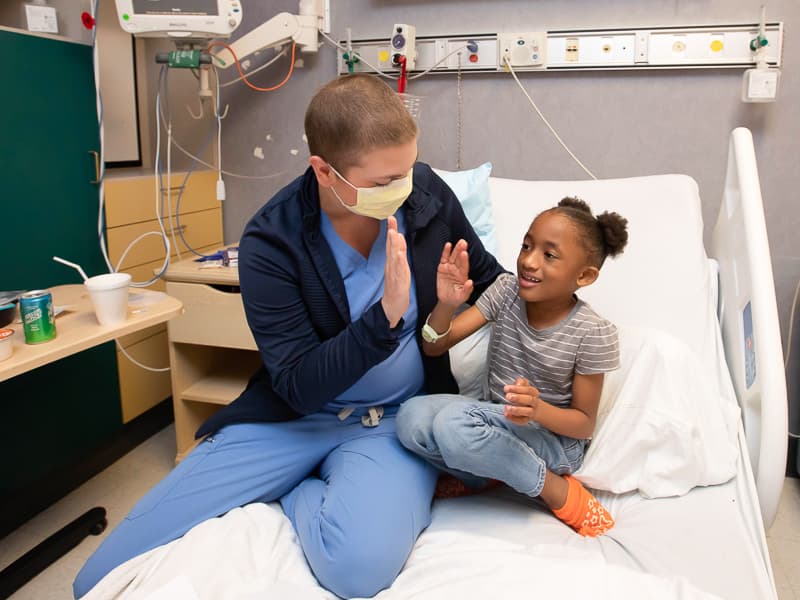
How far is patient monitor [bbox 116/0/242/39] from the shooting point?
1969mm

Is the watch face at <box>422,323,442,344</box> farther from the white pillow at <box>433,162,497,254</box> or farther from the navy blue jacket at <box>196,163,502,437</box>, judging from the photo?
the white pillow at <box>433,162,497,254</box>

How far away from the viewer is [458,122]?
7.47 ft

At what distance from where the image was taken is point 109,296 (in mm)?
1402

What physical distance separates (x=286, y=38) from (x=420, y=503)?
5.29 feet

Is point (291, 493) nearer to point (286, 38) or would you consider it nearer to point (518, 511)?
point (518, 511)

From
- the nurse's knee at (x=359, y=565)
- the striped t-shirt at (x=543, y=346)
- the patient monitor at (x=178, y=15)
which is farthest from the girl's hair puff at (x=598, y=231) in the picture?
the patient monitor at (x=178, y=15)

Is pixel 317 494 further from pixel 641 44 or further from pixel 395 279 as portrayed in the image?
pixel 641 44

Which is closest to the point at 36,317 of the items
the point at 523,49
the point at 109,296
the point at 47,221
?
the point at 109,296

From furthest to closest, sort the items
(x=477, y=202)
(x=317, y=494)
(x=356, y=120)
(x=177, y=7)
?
1. (x=177, y=7)
2. (x=477, y=202)
3. (x=317, y=494)
4. (x=356, y=120)

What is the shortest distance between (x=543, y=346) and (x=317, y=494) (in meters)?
0.53

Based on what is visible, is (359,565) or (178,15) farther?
(178,15)

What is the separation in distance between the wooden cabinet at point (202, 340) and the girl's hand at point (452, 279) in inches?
36.5

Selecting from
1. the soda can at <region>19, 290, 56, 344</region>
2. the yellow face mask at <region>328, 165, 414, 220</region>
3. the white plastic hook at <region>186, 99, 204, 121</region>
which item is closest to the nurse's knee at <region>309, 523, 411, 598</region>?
the yellow face mask at <region>328, 165, 414, 220</region>

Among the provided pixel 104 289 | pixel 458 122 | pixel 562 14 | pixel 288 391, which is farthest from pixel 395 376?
pixel 562 14
